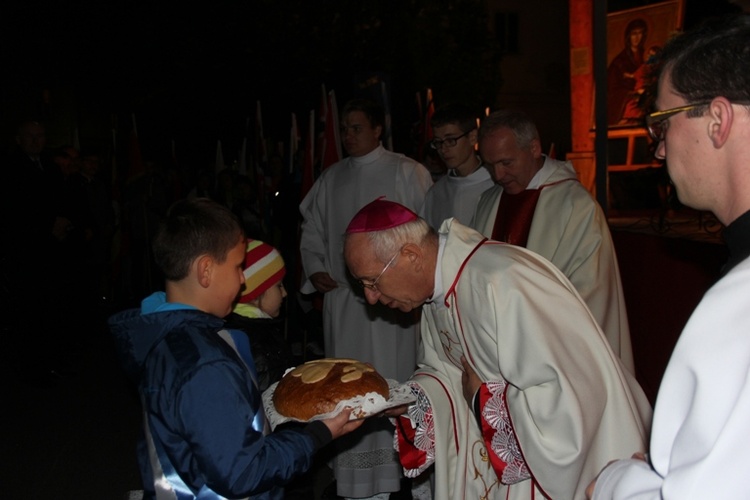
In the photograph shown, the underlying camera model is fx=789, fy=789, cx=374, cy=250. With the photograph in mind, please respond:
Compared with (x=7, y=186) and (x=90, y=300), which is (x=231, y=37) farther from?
(x=7, y=186)

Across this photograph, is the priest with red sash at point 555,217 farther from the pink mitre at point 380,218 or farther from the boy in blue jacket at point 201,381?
the boy in blue jacket at point 201,381

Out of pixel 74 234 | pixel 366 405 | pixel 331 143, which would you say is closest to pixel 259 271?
pixel 366 405

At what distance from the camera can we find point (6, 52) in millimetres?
15867

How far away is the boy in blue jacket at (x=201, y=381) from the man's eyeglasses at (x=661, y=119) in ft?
4.44

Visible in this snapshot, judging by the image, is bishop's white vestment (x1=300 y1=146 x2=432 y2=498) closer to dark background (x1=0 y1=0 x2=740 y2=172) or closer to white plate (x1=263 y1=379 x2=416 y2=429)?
white plate (x1=263 y1=379 x2=416 y2=429)

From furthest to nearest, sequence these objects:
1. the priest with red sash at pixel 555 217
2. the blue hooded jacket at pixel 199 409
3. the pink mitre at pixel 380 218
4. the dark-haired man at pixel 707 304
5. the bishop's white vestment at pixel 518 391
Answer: the priest with red sash at pixel 555 217, the pink mitre at pixel 380 218, the bishop's white vestment at pixel 518 391, the blue hooded jacket at pixel 199 409, the dark-haired man at pixel 707 304

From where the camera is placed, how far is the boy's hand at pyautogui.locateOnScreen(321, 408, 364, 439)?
8.91ft

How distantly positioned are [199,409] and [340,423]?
2.07ft

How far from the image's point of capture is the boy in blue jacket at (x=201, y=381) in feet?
7.49

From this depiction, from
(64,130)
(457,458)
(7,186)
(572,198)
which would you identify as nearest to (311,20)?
(64,130)

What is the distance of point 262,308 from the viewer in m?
3.53

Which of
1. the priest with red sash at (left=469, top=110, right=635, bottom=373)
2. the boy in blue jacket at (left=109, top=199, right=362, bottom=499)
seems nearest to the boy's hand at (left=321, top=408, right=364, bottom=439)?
the boy in blue jacket at (left=109, top=199, right=362, bottom=499)

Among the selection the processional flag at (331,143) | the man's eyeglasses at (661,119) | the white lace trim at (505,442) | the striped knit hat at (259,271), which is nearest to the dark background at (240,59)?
the processional flag at (331,143)

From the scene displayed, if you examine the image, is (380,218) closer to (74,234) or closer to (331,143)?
(331,143)
